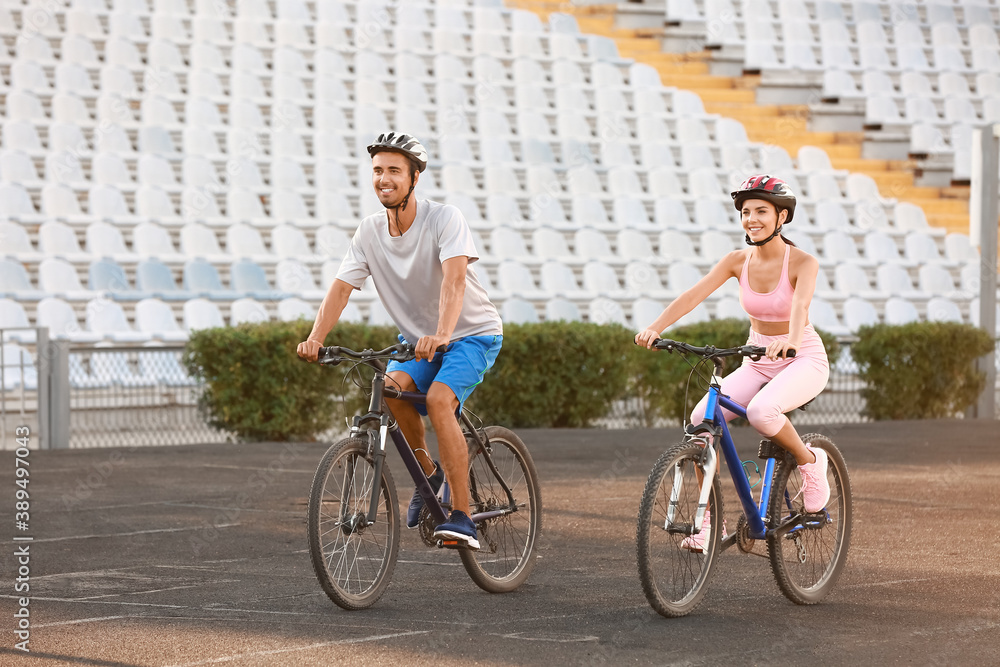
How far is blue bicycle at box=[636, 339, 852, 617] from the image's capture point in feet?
16.2

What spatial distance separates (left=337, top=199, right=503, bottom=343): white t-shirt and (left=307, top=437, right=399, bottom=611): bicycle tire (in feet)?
2.06

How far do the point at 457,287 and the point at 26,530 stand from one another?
3667 mm

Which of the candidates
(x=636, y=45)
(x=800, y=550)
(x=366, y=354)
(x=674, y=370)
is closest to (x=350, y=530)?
(x=366, y=354)

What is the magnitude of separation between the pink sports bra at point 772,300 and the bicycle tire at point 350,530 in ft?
5.77

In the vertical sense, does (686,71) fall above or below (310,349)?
above

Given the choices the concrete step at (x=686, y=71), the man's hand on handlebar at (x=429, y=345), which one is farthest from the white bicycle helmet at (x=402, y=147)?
the concrete step at (x=686, y=71)

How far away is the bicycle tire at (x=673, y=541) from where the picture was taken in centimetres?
486

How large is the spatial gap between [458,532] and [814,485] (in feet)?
5.17

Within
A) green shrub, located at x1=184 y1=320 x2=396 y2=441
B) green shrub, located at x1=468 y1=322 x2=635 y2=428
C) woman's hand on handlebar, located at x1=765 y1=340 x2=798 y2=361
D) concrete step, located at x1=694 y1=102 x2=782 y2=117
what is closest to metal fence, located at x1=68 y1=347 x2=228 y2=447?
green shrub, located at x1=184 y1=320 x2=396 y2=441

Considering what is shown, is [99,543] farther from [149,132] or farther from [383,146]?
[149,132]

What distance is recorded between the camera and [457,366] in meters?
5.35

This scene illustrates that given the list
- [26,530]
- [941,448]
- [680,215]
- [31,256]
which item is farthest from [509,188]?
[26,530]

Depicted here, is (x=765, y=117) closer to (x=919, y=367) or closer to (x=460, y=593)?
(x=919, y=367)

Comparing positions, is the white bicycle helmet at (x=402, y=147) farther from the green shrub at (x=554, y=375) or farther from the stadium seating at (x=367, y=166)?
the stadium seating at (x=367, y=166)
